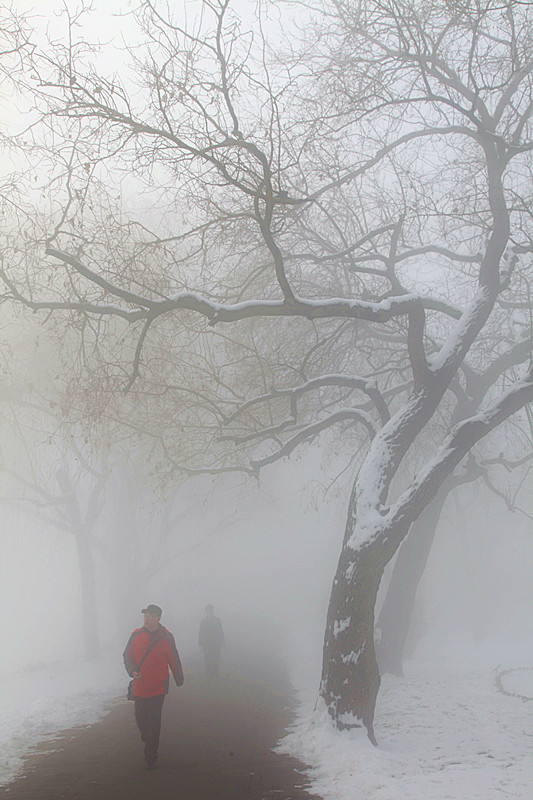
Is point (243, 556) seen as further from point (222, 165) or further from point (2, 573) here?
point (222, 165)

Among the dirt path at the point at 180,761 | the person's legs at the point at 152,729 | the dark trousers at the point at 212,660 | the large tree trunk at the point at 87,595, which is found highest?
the large tree trunk at the point at 87,595

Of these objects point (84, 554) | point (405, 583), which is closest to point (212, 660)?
point (405, 583)

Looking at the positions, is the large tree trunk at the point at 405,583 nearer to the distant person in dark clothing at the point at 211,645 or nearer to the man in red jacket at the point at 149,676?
the distant person in dark clothing at the point at 211,645

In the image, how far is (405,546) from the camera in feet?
42.0

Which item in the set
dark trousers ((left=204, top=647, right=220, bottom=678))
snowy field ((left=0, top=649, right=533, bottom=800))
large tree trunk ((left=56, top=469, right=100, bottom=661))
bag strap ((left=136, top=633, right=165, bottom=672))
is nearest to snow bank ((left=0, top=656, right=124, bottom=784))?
snowy field ((left=0, top=649, right=533, bottom=800))

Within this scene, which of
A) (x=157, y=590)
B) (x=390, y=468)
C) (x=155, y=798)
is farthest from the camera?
(x=157, y=590)

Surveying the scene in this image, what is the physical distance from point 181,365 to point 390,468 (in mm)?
3624

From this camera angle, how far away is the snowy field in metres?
5.92

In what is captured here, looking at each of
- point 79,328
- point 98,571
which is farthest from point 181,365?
point 98,571

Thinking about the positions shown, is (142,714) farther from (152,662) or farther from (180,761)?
(180,761)

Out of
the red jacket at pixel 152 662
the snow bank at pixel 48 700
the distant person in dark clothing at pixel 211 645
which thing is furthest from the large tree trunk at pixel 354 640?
the distant person in dark clothing at pixel 211 645

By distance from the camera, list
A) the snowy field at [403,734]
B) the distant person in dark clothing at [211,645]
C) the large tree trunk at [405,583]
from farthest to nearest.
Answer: the distant person in dark clothing at [211,645] → the large tree trunk at [405,583] → the snowy field at [403,734]

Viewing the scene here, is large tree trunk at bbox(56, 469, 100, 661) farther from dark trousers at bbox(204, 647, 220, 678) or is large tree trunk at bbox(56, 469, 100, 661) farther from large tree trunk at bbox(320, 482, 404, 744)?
large tree trunk at bbox(320, 482, 404, 744)

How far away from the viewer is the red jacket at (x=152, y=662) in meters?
6.86
